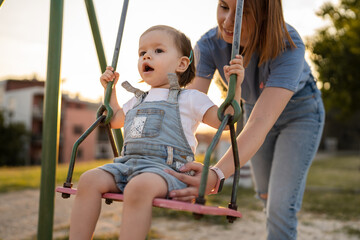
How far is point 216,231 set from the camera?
3799 mm

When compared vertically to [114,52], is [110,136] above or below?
below

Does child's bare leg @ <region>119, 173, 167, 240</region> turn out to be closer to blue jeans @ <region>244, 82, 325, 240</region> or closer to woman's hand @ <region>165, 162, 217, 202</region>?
woman's hand @ <region>165, 162, 217, 202</region>

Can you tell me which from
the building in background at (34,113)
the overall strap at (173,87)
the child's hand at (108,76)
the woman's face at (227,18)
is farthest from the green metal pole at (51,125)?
the building in background at (34,113)

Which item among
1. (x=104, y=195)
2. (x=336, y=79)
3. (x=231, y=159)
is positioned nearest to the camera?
(x=104, y=195)

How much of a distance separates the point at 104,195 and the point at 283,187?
920 millimetres

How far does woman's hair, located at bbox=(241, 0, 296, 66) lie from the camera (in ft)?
5.33

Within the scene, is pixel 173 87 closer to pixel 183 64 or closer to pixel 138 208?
pixel 183 64

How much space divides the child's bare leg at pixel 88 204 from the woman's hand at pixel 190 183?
0.23m

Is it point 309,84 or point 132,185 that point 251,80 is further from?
point 132,185

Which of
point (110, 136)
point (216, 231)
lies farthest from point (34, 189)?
point (110, 136)

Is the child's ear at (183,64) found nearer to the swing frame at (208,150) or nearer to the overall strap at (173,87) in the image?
the overall strap at (173,87)

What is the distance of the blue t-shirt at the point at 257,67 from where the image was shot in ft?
5.49

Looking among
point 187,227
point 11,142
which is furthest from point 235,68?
point 11,142

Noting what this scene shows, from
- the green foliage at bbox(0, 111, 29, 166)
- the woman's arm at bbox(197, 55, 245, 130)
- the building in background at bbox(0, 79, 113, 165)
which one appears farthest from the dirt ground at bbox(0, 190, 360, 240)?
the building in background at bbox(0, 79, 113, 165)
